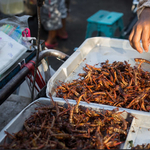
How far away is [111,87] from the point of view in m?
2.08

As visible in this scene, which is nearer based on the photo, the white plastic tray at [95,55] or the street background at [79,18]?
the white plastic tray at [95,55]

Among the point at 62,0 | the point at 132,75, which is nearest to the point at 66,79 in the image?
the point at 132,75

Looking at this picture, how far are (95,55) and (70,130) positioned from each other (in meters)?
1.56

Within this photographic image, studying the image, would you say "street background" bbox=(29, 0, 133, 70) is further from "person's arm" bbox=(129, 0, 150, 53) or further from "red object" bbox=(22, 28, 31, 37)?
"person's arm" bbox=(129, 0, 150, 53)

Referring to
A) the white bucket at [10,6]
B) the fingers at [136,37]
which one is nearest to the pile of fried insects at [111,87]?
the fingers at [136,37]

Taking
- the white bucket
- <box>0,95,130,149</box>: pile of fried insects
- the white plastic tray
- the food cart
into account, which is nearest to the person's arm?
the white plastic tray


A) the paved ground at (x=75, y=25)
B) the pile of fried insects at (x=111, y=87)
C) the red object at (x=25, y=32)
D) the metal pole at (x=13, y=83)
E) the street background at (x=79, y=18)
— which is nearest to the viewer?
the metal pole at (x=13, y=83)

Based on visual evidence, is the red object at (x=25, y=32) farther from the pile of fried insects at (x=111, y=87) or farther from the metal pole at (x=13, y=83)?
the pile of fried insects at (x=111, y=87)

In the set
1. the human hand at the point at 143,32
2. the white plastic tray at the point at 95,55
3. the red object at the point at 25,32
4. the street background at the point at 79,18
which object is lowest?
the street background at the point at 79,18

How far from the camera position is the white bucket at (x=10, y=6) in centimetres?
322

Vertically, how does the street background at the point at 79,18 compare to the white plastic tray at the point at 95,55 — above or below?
below

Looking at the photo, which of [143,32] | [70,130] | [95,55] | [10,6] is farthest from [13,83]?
[10,6]

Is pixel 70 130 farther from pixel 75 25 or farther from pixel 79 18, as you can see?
pixel 79 18

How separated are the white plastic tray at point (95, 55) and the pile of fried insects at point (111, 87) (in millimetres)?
128
